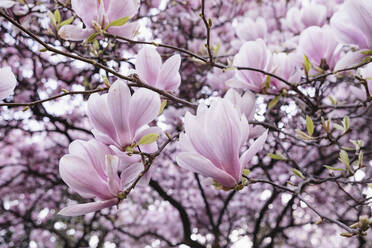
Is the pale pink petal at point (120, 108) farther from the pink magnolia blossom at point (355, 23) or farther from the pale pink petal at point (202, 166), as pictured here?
the pink magnolia blossom at point (355, 23)

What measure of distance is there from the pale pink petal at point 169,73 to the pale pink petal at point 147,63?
0.06 ft

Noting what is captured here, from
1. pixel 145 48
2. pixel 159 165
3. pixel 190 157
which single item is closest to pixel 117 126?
pixel 190 157

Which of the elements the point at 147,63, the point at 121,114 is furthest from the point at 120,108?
the point at 147,63

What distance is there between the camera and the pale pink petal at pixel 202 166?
24.2 inches

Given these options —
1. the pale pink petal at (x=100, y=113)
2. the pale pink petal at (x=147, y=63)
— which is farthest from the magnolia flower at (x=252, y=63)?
the pale pink petal at (x=100, y=113)

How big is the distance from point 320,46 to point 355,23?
0.97ft

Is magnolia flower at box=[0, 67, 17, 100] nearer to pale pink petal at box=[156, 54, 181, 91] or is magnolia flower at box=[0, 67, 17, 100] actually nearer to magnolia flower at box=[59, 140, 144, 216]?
magnolia flower at box=[59, 140, 144, 216]

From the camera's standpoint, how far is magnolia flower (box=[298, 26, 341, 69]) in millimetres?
1084

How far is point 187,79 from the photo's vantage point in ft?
10.0

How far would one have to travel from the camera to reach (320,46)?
3.62ft

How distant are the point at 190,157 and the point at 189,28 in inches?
117

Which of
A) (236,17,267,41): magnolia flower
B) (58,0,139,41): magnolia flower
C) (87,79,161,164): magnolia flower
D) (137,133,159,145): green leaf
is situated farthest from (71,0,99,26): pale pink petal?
(236,17,267,41): magnolia flower

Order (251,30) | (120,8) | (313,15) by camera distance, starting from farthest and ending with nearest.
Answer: (251,30), (313,15), (120,8)

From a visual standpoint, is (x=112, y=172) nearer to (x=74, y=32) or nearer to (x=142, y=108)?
(x=142, y=108)
